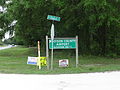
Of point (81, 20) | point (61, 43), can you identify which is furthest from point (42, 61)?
point (81, 20)

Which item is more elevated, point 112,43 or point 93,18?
point 93,18

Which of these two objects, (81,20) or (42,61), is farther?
(81,20)

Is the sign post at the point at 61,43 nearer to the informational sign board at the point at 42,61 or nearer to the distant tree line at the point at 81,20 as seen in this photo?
the informational sign board at the point at 42,61

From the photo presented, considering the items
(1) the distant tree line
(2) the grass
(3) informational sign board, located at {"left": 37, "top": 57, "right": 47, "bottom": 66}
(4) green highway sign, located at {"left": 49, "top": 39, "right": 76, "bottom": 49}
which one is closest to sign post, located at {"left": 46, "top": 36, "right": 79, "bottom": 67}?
(4) green highway sign, located at {"left": 49, "top": 39, "right": 76, "bottom": 49}

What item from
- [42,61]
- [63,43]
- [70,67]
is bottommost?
[70,67]

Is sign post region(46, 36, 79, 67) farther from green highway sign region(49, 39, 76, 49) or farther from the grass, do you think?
the grass

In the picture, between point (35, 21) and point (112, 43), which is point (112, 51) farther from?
point (35, 21)

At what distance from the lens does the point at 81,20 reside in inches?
765

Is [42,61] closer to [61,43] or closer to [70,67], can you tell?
[61,43]

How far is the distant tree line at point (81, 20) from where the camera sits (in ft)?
55.3

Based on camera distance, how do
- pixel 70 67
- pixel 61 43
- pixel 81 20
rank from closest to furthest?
pixel 61 43
pixel 70 67
pixel 81 20
